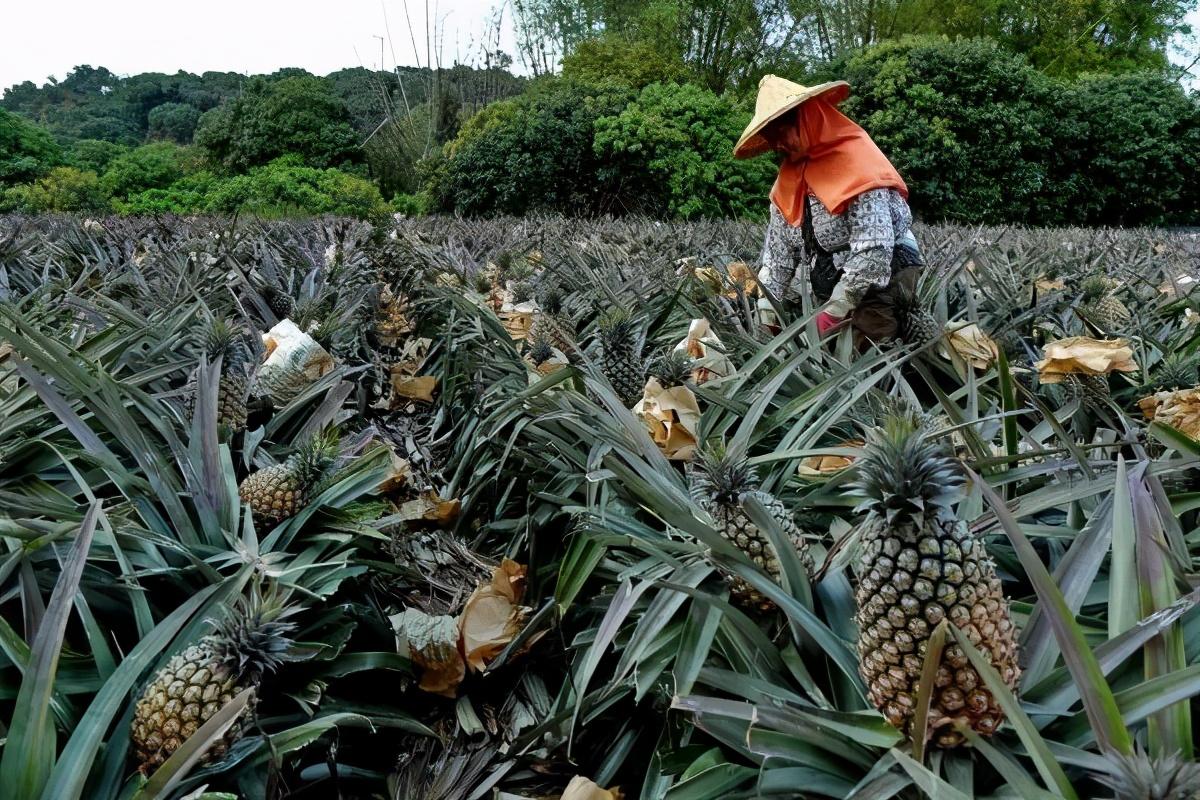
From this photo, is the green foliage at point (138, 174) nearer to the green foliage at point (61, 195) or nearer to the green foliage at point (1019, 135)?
the green foliage at point (61, 195)

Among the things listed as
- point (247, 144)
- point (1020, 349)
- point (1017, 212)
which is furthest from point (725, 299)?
point (247, 144)

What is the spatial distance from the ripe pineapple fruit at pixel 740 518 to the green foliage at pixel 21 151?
18.6 m

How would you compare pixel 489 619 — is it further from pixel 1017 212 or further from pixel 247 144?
pixel 247 144

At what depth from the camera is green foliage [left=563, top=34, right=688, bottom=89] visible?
15.6m

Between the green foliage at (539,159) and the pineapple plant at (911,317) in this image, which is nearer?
the pineapple plant at (911,317)

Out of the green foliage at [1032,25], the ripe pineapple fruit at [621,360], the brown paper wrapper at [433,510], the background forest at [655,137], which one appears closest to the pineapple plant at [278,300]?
the brown paper wrapper at [433,510]

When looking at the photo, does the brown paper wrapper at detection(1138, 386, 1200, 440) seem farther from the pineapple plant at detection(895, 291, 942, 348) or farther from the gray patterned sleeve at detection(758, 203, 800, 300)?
the gray patterned sleeve at detection(758, 203, 800, 300)

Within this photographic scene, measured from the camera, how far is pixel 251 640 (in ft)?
3.97

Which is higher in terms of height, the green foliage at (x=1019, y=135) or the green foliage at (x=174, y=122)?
the green foliage at (x=174, y=122)

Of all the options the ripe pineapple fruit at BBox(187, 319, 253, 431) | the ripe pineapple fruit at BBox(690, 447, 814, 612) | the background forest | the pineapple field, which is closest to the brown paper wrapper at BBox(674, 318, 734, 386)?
the pineapple field

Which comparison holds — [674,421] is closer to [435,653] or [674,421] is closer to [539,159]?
[435,653]

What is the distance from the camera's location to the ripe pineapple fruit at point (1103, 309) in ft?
7.72

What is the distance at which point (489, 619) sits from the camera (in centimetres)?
185

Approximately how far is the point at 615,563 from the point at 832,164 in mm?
1862
